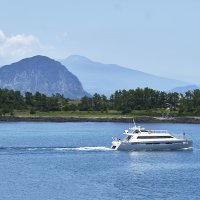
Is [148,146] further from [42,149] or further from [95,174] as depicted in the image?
[95,174]

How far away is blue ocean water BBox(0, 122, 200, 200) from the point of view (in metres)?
66.7

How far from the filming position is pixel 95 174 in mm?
79625

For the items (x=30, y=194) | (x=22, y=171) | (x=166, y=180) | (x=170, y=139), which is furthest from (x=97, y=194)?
(x=170, y=139)

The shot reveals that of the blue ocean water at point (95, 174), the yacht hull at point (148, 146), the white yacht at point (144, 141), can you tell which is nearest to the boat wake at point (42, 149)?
the blue ocean water at point (95, 174)

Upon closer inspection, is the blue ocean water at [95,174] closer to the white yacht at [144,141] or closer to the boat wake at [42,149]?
the boat wake at [42,149]

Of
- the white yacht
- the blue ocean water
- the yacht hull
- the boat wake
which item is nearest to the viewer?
the blue ocean water

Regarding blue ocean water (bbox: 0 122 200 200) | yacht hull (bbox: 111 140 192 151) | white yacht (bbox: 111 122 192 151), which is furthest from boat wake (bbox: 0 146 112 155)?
white yacht (bbox: 111 122 192 151)

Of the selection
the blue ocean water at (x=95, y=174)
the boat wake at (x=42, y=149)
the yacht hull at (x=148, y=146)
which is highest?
the yacht hull at (x=148, y=146)

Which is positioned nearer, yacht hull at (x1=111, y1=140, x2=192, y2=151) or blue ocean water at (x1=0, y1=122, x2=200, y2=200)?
blue ocean water at (x1=0, y1=122, x2=200, y2=200)

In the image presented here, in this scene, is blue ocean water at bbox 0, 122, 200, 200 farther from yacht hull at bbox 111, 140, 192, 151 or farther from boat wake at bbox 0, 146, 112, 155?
yacht hull at bbox 111, 140, 192, 151

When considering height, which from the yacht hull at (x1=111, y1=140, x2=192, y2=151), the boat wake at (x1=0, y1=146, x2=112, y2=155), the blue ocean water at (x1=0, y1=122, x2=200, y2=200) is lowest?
the blue ocean water at (x1=0, y1=122, x2=200, y2=200)

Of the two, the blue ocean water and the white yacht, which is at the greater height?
the white yacht

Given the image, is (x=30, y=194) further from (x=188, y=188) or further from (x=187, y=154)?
(x=187, y=154)

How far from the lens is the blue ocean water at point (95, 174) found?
66.7 metres
